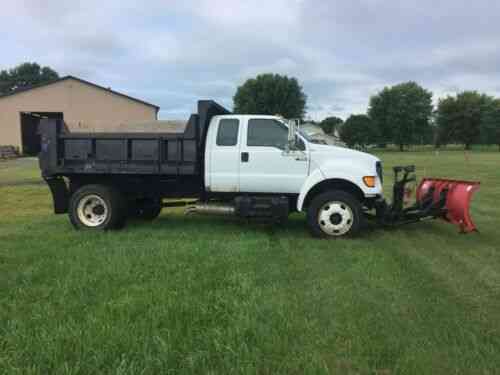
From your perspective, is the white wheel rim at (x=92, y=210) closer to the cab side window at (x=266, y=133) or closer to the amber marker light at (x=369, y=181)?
the cab side window at (x=266, y=133)

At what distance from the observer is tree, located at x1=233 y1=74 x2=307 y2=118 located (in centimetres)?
6581

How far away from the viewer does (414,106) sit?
77.2 metres

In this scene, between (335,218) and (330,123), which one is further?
(330,123)

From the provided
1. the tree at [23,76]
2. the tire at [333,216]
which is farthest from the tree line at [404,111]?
the tire at [333,216]

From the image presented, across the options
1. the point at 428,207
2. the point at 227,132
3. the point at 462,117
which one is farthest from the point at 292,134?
the point at 462,117

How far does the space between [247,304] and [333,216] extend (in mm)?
3296

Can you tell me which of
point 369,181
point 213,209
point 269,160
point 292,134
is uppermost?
point 292,134

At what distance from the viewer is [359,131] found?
282 ft

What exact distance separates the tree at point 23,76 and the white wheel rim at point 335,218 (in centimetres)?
9419

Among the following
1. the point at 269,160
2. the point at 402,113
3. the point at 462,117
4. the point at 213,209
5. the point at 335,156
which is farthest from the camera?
the point at 402,113

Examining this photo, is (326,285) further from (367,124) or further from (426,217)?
(367,124)

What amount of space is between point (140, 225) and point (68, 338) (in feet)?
A: 16.0

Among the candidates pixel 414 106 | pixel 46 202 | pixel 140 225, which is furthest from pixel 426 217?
pixel 414 106

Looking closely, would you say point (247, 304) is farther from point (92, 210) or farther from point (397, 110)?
point (397, 110)
